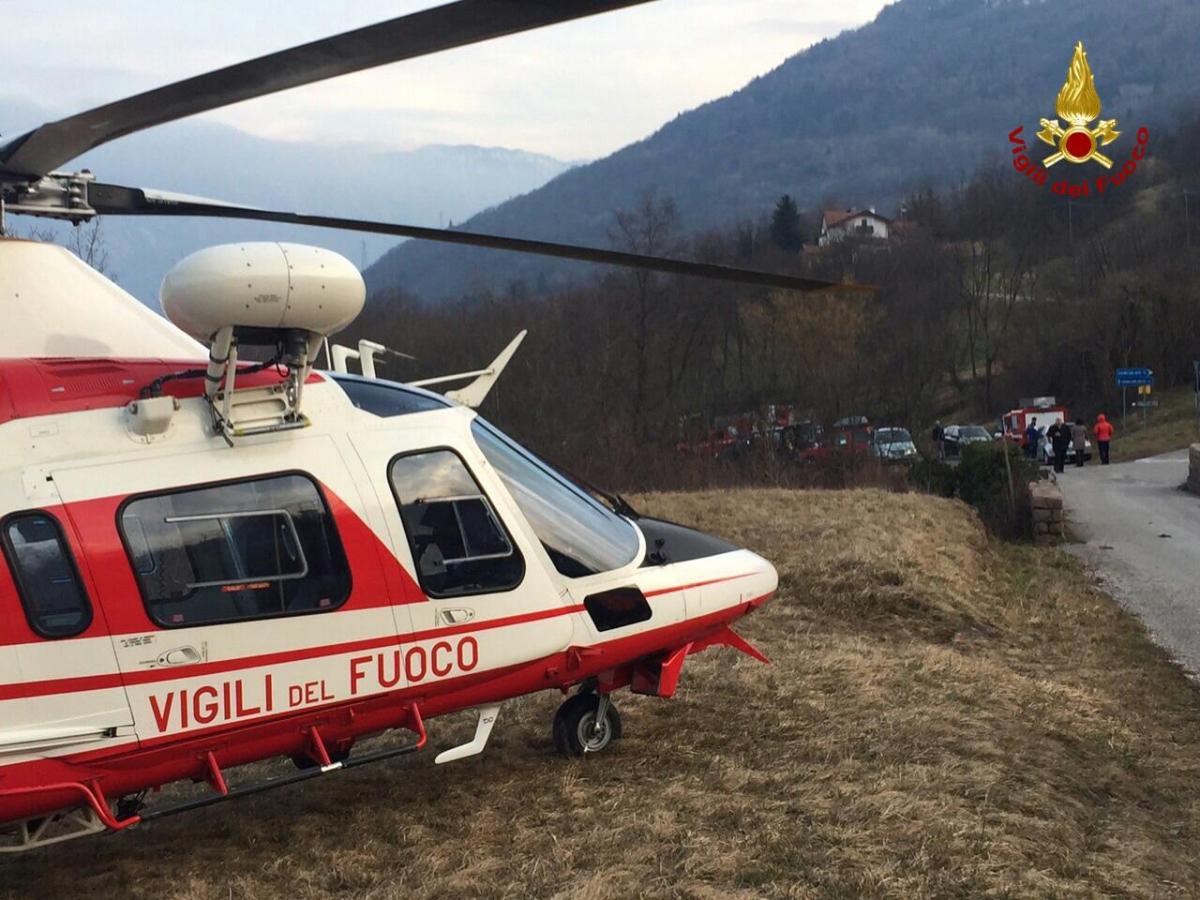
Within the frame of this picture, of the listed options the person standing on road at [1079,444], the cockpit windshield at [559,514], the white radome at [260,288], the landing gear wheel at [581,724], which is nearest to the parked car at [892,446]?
the person standing on road at [1079,444]

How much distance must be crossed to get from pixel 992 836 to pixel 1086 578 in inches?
377

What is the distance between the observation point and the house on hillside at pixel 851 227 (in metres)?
79.5

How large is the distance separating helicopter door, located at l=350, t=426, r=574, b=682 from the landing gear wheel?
881 mm

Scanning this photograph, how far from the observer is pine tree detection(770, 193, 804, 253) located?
8938cm

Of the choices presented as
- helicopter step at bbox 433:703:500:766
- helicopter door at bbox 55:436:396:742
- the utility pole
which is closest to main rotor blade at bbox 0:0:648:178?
helicopter door at bbox 55:436:396:742

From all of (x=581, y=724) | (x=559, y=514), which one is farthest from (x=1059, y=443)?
(x=559, y=514)

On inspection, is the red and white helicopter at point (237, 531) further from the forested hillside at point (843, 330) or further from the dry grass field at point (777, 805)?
the forested hillside at point (843, 330)

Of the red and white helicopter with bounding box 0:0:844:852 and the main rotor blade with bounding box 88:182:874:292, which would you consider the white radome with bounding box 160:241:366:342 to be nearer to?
the red and white helicopter with bounding box 0:0:844:852

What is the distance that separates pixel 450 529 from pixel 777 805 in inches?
84.0

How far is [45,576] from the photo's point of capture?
16.0 feet

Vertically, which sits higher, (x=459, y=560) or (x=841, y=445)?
(x=459, y=560)

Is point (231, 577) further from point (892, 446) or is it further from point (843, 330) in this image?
point (843, 330)

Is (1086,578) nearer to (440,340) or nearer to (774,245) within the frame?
(440,340)

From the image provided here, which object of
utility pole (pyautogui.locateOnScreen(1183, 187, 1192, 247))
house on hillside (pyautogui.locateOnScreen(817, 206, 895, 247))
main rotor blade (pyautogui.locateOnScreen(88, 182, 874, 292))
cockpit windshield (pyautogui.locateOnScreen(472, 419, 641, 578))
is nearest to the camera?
main rotor blade (pyautogui.locateOnScreen(88, 182, 874, 292))
